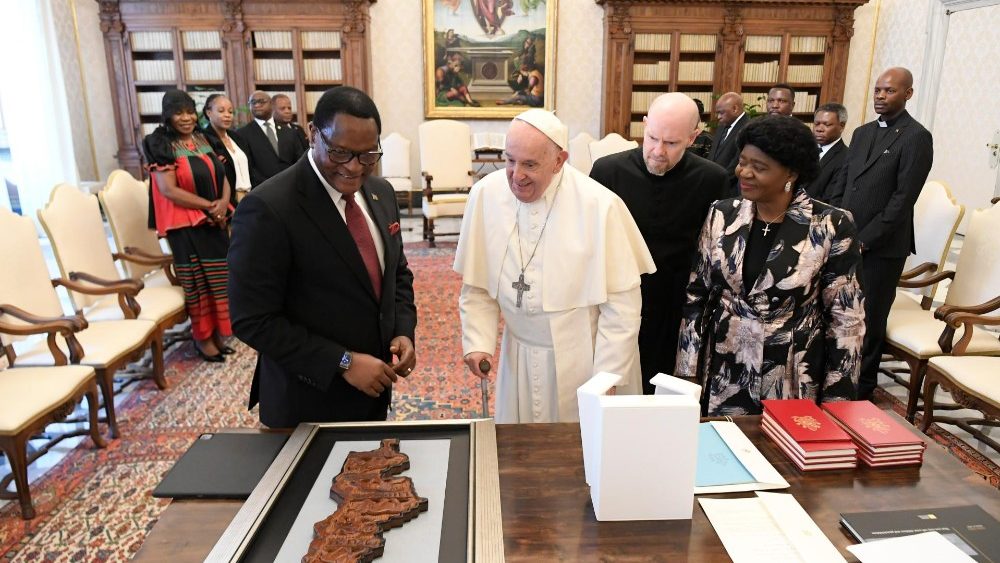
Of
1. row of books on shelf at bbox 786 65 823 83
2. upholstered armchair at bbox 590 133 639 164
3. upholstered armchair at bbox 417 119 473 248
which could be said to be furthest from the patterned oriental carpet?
row of books on shelf at bbox 786 65 823 83

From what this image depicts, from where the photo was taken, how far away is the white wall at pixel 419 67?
9.23 meters

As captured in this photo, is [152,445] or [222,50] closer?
[152,445]

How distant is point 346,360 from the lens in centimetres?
174

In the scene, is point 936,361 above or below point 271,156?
below

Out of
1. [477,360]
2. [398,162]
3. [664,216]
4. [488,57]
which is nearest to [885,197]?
[664,216]

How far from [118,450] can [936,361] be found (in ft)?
13.6

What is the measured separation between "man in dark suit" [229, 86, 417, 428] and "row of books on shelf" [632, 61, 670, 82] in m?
8.18

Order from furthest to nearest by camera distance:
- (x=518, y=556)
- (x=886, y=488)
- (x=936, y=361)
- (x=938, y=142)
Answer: (x=938, y=142) → (x=936, y=361) → (x=886, y=488) → (x=518, y=556)

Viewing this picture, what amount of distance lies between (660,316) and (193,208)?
315 centimetres

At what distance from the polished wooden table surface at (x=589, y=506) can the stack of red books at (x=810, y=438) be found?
0.02 meters

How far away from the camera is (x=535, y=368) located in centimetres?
222

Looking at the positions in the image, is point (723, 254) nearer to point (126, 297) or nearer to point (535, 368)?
point (535, 368)

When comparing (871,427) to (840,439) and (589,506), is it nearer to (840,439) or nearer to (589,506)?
(840,439)

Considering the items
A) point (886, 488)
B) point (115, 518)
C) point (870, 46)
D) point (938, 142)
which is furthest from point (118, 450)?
point (870, 46)
